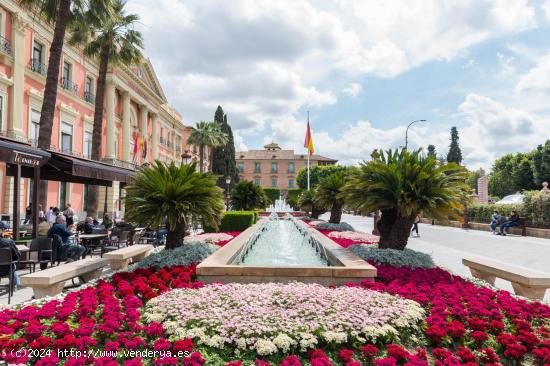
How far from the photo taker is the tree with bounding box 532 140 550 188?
44400 mm

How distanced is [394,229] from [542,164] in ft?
160

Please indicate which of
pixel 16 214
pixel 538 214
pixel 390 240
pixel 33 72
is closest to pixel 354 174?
pixel 390 240

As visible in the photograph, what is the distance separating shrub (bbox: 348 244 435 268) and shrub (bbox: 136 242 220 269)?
9.51 feet

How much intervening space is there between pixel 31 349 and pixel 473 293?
492 cm

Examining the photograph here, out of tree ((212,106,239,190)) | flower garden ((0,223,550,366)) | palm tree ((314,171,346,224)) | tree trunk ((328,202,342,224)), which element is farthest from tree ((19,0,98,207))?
tree ((212,106,239,190))

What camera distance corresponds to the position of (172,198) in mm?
6652

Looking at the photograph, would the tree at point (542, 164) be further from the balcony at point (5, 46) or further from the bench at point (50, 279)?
the balcony at point (5, 46)

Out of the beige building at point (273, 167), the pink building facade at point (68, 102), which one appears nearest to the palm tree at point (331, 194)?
the pink building facade at point (68, 102)

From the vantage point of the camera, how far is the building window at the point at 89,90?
29016 millimetres

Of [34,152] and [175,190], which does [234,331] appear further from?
[34,152]

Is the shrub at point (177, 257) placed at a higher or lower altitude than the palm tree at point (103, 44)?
lower

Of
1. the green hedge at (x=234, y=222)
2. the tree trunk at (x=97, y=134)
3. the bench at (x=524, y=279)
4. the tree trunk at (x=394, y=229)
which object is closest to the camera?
the bench at (x=524, y=279)

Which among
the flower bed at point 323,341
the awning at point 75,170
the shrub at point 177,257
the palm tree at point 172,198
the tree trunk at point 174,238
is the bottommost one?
the flower bed at point 323,341

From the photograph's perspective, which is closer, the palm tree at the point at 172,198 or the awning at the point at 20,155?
the palm tree at the point at 172,198
